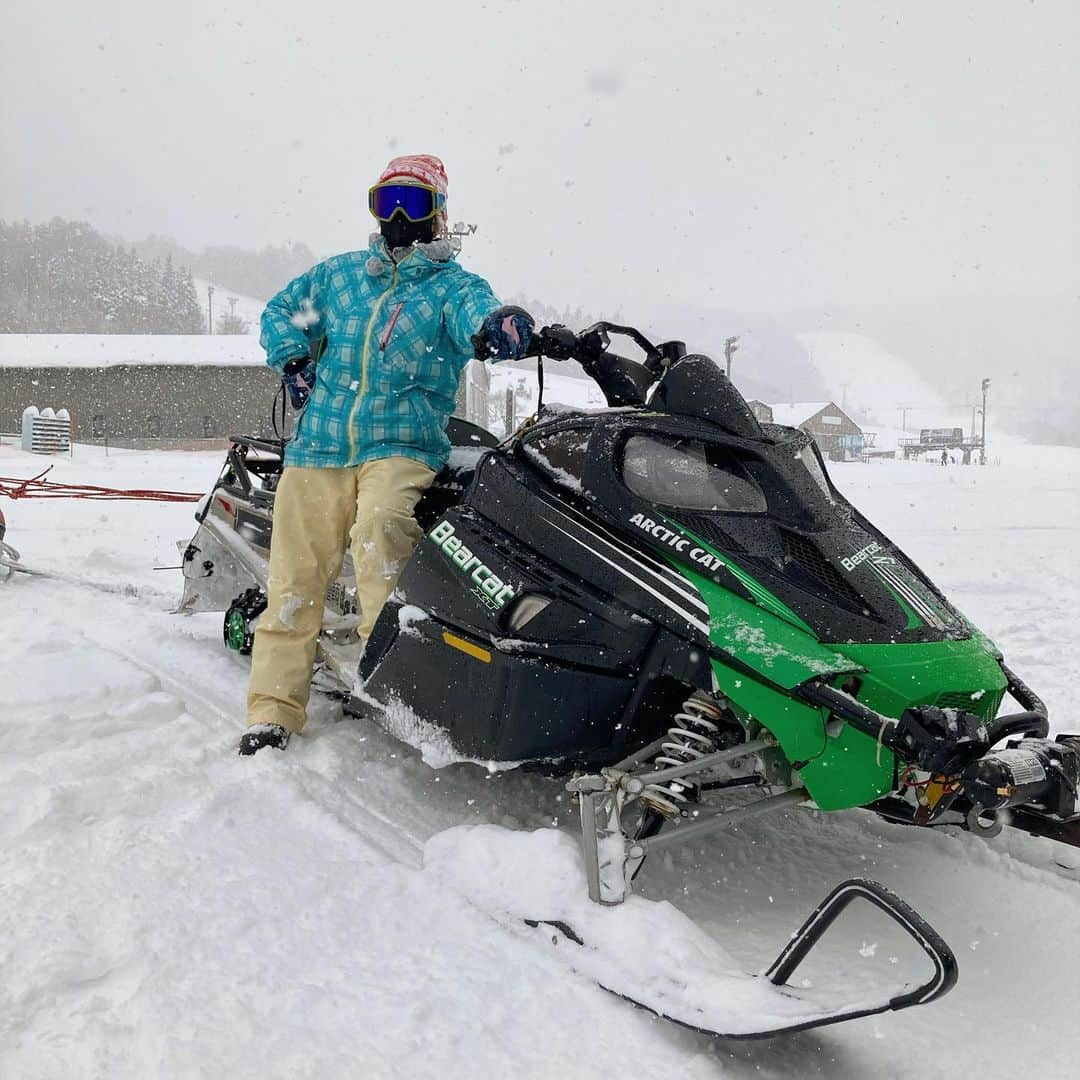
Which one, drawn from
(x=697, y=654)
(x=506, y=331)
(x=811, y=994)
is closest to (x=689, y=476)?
(x=697, y=654)

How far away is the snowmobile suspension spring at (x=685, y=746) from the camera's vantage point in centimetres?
218

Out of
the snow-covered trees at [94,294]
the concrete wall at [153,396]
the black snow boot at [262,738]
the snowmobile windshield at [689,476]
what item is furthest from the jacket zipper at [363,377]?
the snow-covered trees at [94,294]

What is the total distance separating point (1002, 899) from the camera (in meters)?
2.40

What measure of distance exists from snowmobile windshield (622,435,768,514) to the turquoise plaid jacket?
0.99m

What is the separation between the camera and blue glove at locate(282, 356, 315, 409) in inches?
133

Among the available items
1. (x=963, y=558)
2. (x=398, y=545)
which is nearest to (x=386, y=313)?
(x=398, y=545)

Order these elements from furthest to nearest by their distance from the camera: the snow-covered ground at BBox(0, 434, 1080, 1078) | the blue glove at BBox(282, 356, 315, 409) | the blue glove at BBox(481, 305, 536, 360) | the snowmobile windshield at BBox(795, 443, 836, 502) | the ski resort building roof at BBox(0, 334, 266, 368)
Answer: the ski resort building roof at BBox(0, 334, 266, 368) < the blue glove at BBox(282, 356, 315, 409) < the blue glove at BBox(481, 305, 536, 360) < the snowmobile windshield at BBox(795, 443, 836, 502) < the snow-covered ground at BBox(0, 434, 1080, 1078)

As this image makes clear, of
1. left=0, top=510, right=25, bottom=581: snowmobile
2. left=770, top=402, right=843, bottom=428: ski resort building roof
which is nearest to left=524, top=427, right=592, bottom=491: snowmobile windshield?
left=0, top=510, right=25, bottom=581: snowmobile

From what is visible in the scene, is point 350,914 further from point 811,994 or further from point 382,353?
point 382,353

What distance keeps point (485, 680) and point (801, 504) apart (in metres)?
0.92

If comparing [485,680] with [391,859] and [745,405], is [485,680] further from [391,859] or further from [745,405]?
[745,405]

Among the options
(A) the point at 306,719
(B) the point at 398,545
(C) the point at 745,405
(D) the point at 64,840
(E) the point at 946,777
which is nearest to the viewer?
(E) the point at 946,777

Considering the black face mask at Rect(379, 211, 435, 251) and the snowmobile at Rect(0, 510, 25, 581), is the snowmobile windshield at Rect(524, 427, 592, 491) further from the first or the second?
the snowmobile at Rect(0, 510, 25, 581)

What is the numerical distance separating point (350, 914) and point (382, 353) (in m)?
1.88
